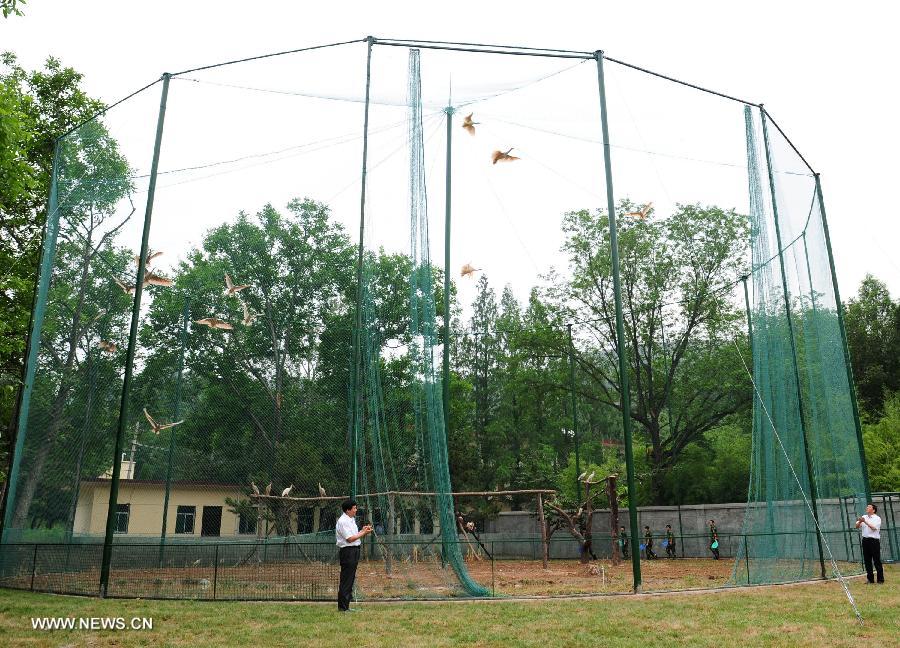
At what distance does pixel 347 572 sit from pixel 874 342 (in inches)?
993

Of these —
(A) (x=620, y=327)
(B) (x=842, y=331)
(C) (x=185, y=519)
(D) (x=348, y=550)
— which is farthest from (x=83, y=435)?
(B) (x=842, y=331)

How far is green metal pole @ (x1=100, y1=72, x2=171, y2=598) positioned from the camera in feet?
27.2

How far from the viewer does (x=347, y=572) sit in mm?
7180

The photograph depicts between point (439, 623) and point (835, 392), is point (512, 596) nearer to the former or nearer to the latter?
point (439, 623)

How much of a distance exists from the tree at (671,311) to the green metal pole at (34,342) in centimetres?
1703

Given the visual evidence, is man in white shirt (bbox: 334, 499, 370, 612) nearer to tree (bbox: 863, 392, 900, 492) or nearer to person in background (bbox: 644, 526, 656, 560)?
person in background (bbox: 644, 526, 656, 560)

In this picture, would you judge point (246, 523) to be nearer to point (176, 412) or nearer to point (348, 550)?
point (176, 412)

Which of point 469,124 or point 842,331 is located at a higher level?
point 469,124

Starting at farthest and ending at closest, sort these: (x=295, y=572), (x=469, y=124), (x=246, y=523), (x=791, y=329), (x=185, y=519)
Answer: (x=246, y=523) → (x=185, y=519) → (x=469, y=124) → (x=791, y=329) → (x=295, y=572)

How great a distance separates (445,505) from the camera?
8.34 metres

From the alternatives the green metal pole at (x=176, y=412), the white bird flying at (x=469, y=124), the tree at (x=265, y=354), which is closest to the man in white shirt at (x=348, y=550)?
the white bird flying at (x=469, y=124)

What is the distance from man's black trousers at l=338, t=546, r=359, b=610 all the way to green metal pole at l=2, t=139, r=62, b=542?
16.7ft

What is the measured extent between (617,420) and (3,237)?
32267 mm

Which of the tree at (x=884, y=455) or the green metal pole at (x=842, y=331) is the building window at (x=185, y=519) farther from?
the tree at (x=884, y=455)
